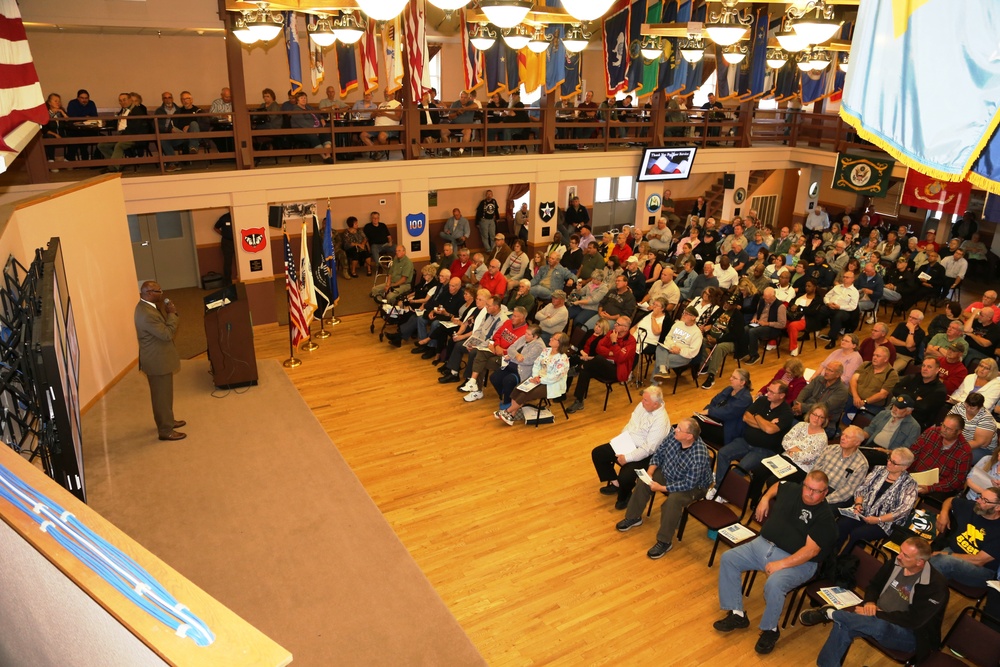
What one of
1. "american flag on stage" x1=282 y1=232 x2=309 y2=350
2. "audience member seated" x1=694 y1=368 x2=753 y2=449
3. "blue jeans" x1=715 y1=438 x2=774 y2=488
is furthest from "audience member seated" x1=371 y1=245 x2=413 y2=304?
"blue jeans" x1=715 y1=438 x2=774 y2=488

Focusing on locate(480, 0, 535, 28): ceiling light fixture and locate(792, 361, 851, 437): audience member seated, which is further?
locate(792, 361, 851, 437): audience member seated

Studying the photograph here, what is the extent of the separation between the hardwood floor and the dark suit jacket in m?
1.62

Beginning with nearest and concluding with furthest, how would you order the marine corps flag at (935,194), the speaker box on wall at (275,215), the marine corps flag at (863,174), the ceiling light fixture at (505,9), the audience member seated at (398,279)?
the ceiling light fixture at (505,9) < the audience member seated at (398,279) < the speaker box on wall at (275,215) < the marine corps flag at (935,194) < the marine corps flag at (863,174)

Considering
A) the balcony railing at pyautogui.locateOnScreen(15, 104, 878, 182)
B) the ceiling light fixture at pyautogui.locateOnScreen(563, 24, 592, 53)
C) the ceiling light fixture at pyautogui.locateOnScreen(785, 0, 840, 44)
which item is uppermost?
the ceiling light fixture at pyautogui.locateOnScreen(563, 24, 592, 53)

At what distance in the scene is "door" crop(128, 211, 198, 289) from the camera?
13453 mm

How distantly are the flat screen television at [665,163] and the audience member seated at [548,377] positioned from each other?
27.7ft

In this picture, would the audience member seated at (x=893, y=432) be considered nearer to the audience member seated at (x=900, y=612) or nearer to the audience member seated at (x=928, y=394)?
the audience member seated at (x=928, y=394)

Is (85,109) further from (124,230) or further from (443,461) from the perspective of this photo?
(443,461)

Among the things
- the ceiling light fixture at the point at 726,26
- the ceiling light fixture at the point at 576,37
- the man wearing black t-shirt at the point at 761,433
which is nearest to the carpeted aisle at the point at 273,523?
the man wearing black t-shirt at the point at 761,433

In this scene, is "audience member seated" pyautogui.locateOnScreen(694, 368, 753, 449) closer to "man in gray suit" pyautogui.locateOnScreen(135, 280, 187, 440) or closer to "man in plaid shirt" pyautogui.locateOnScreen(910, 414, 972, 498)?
"man in plaid shirt" pyautogui.locateOnScreen(910, 414, 972, 498)

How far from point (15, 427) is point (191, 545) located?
1862 millimetres

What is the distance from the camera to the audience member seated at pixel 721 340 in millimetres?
9266

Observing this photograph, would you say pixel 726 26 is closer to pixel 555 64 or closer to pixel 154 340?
pixel 555 64

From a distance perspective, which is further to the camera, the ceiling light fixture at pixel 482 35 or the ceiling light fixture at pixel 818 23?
the ceiling light fixture at pixel 482 35
